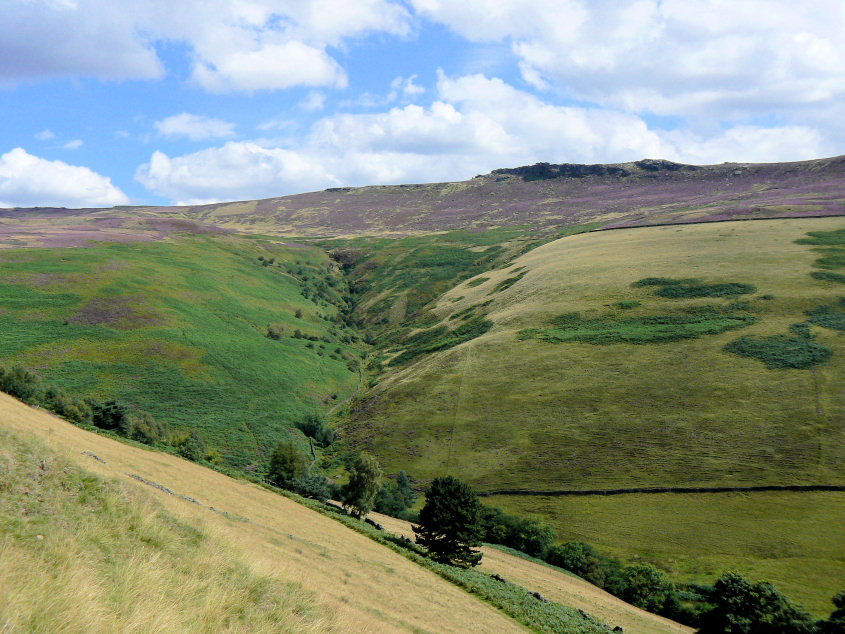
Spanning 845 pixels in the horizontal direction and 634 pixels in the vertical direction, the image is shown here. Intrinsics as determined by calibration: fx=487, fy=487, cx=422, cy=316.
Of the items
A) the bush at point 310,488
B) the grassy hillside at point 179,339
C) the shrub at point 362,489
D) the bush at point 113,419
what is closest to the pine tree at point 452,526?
the shrub at point 362,489

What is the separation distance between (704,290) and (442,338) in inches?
1865

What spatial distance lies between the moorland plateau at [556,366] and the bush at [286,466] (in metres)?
9.75

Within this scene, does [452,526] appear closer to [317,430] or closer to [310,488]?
[310,488]

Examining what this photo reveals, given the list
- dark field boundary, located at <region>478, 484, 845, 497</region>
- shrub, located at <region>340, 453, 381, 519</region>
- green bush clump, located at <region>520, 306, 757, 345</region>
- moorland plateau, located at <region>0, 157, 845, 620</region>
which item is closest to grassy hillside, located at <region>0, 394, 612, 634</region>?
shrub, located at <region>340, 453, 381, 519</region>

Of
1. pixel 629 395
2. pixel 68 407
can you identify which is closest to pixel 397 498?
pixel 629 395

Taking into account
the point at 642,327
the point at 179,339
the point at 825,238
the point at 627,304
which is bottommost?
the point at 179,339

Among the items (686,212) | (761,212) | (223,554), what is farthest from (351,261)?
(223,554)

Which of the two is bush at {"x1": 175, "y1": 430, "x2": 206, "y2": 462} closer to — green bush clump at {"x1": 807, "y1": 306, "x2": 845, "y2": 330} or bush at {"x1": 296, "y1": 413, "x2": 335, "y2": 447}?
bush at {"x1": 296, "y1": 413, "x2": 335, "y2": 447}

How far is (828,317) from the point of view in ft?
226

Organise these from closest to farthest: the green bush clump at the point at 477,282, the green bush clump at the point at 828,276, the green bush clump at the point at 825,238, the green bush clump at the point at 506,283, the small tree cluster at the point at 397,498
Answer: the small tree cluster at the point at 397,498, the green bush clump at the point at 828,276, the green bush clump at the point at 825,238, the green bush clump at the point at 506,283, the green bush clump at the point at 477,282

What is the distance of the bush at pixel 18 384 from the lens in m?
41.6

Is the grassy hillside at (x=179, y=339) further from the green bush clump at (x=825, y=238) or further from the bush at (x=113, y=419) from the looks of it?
the green bush clump at (x=825, y=238)

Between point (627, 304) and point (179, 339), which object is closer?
point (179, 339)

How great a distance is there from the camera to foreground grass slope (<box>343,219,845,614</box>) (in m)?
45.1
